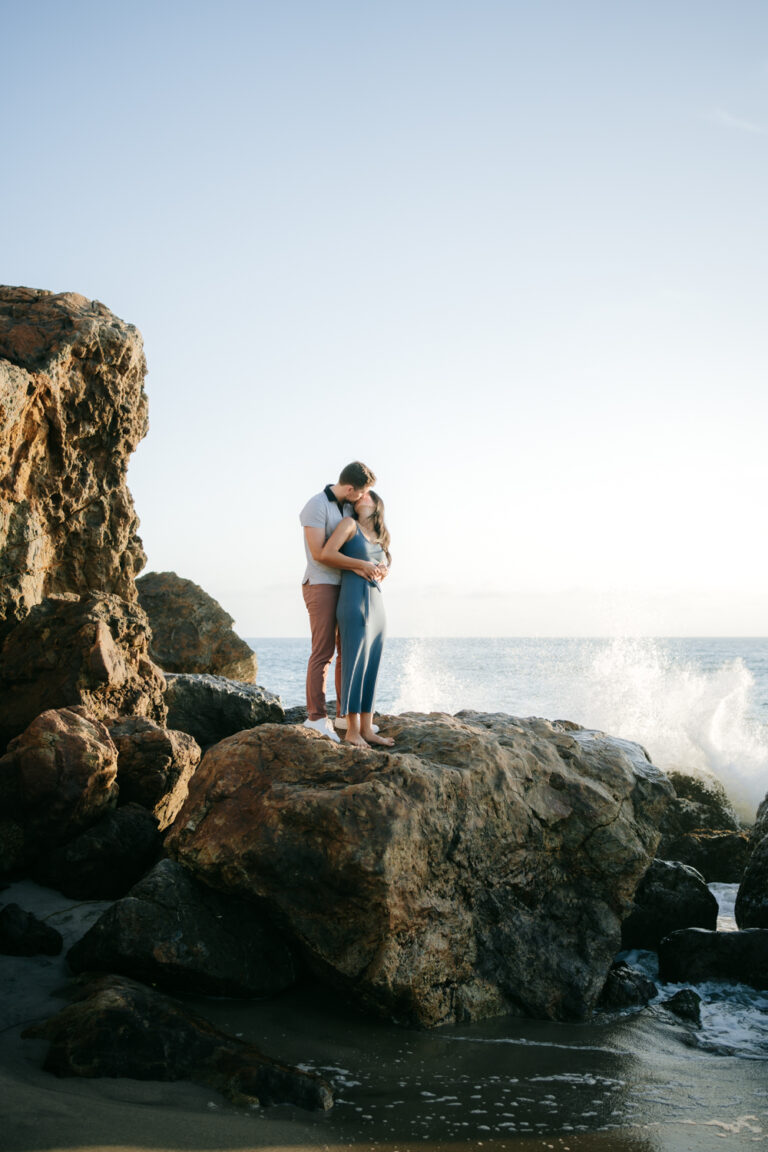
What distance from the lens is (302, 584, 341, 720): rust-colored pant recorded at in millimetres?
6371

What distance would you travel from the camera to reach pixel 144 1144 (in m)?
3.21

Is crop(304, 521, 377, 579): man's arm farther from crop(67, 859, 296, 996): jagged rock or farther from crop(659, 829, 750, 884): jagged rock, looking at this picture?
crop(659, 829, 750, 884): jagged rock

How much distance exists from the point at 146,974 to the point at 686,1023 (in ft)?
10.7

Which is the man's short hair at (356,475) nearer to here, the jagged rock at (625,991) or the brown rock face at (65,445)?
the brown rock face at (65,445)

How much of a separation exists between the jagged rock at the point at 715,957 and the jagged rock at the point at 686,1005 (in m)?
0.56

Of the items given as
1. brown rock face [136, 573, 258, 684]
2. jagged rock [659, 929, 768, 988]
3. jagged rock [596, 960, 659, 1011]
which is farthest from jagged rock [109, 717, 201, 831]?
brown rock face [136, 573, 258, 684]

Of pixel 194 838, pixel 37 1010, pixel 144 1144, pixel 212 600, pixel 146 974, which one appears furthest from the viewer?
pixel 212 600

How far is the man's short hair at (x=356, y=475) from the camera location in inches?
246

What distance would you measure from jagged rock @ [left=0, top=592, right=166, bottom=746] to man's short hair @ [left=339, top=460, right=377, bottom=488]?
7.18 ft

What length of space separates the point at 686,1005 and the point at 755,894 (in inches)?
84.0

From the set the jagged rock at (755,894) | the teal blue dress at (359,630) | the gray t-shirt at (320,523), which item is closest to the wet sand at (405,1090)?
the teal blue dress at (359,630)

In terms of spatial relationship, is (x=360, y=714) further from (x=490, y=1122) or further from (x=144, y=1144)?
(x=144, y=1144)

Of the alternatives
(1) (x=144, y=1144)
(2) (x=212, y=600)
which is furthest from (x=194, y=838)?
(2) (x=212, y=600)

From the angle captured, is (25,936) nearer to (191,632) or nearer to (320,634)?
(320,634)
